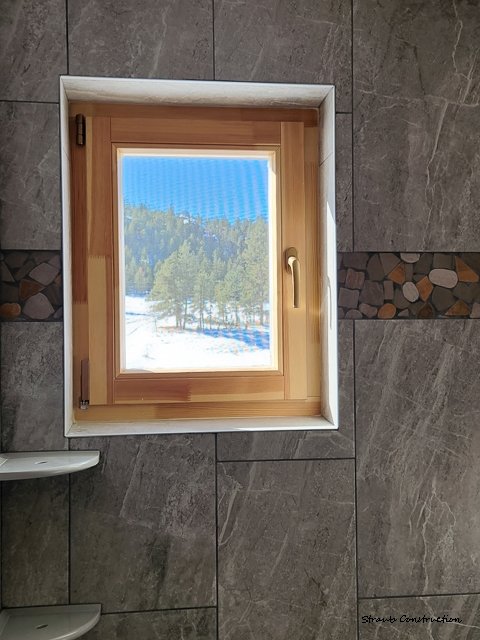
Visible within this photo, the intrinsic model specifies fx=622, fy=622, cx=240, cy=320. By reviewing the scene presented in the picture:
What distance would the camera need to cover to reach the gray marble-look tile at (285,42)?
1.48 meters

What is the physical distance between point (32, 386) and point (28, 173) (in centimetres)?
49

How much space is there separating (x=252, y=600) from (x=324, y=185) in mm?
1047

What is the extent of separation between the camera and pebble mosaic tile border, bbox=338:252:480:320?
1.53 meters

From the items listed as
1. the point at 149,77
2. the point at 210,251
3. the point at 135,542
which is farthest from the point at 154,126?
the point at 135,542

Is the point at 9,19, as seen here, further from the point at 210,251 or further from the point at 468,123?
the point at 468,123

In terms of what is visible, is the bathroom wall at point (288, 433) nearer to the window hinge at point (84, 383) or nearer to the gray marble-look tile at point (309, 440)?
the gray marble-look tile at point (309, 440)

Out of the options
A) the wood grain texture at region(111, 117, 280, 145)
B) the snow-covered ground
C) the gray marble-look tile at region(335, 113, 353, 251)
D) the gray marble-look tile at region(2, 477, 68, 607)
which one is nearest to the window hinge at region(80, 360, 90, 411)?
the snow-covered ground

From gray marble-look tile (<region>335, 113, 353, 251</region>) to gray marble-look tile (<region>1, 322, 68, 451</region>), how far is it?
0.71 metres

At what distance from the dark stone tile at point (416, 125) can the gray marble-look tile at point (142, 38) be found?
15.2 inches

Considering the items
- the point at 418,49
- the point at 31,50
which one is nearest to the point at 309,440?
the point at 418,49

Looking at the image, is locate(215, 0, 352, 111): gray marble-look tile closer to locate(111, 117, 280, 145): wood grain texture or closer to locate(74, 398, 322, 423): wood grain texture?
locate(111, 117, 280, 145): wood grain texture

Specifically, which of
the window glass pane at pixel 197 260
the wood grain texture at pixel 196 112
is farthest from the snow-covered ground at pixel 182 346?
the wood grain texture at pixel 196 112

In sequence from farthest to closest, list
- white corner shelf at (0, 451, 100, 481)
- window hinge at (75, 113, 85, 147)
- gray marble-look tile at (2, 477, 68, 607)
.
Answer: window hinge at (75, 113, 85, 147)
gray marble-look tile at (2, 477, 68, 607)
white corner shelf at (0, 451, 100, 481)

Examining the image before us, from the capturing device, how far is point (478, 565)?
1.54 meters
